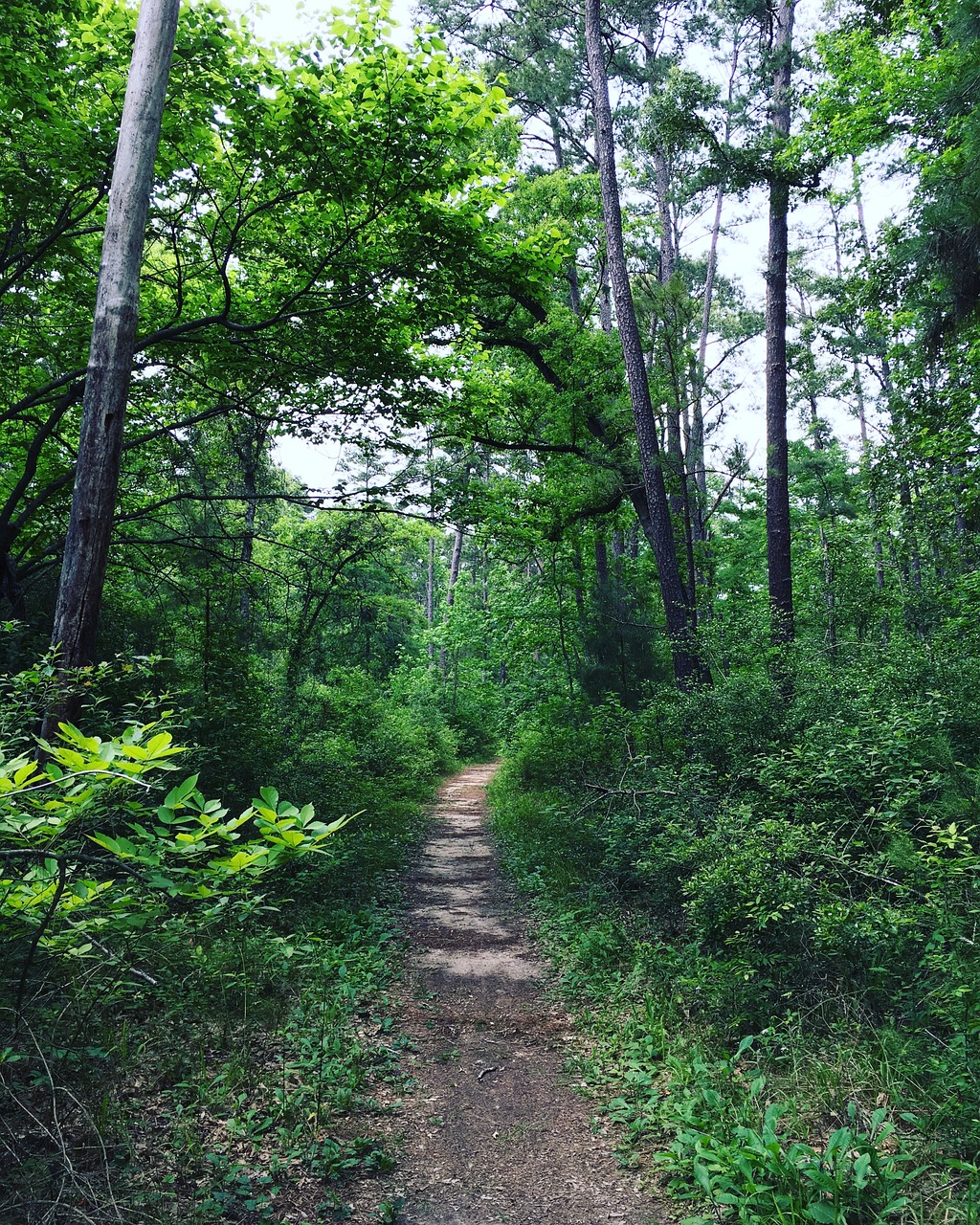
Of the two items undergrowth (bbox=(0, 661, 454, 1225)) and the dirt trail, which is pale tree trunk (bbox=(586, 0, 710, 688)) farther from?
undergrowth (bbox=(0, 661, 454, 1225))

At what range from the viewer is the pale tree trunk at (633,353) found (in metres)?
9.67

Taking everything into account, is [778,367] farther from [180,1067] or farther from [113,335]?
[180,1067]

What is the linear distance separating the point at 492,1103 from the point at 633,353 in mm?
9098

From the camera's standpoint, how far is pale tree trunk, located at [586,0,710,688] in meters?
9.67

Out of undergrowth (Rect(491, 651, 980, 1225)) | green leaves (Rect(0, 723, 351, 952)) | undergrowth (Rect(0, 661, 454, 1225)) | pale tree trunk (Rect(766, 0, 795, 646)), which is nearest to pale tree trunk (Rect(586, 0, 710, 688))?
pale tree trunk (Rect(766, 0, 795, 646))

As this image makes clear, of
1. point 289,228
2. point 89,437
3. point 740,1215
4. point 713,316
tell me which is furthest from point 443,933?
point 713,316

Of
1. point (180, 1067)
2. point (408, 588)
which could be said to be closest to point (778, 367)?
point (408, 588)

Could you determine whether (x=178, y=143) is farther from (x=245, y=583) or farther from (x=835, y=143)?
(x=835, y=143)

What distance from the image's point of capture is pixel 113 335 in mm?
4605

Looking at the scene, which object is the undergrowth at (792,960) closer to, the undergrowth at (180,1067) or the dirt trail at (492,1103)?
the dirt trail at (492,1103)

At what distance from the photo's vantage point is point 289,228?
22.8 ft

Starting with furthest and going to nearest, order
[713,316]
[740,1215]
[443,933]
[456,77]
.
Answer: [713,316]
[443,933]
[456,77]
[740,1215]

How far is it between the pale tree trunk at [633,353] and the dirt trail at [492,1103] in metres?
4.99

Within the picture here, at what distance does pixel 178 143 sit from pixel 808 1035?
8603 millimetres
